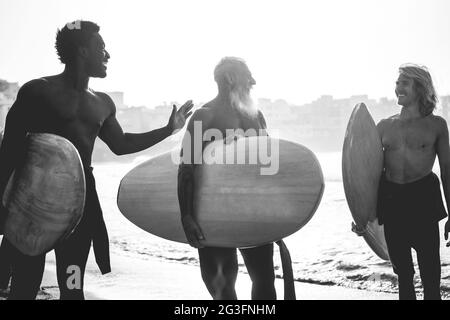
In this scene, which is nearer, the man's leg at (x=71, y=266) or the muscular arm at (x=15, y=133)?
the muscular arm at (x=15, y=133)

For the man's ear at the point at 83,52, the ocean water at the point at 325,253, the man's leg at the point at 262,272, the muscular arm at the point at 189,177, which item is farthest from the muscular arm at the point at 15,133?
the ocean water at the point at 325,253

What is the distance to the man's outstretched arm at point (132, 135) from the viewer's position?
135 inches

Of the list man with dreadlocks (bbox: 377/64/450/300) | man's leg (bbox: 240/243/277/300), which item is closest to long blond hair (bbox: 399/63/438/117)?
man with dreadlocks (bbox: 377/64/450/300)

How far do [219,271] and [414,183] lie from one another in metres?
1.17

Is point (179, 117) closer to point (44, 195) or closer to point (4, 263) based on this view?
point (44, 195)

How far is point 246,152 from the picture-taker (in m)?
3.21

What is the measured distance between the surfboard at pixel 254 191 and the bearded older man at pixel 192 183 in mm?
67

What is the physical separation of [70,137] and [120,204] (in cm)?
85

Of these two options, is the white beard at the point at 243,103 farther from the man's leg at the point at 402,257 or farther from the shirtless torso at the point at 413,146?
the man's leg at the point at 402,257

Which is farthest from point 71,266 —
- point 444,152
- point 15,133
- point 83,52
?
point 444,152

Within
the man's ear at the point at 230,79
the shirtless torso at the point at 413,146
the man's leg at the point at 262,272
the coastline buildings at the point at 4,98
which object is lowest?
the man's leg at the point at 262,272

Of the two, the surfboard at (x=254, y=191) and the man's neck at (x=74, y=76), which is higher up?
the man's neck at (x=74, y=76)

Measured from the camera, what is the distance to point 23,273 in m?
3.09
